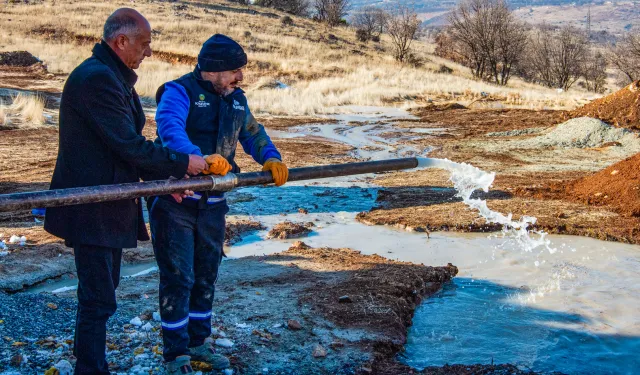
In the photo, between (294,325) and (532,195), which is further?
(532,195)

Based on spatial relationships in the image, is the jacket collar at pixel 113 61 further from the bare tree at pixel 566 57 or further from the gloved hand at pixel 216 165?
the bare tree at pixel 566 57

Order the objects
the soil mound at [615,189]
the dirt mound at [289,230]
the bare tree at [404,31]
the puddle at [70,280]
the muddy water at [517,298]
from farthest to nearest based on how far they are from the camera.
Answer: the bare tree at [404,31] → the soil mound at [615,189] → the dirt mound at [289,230] → the puddle at [70,280] → the muddy water at [517,298]

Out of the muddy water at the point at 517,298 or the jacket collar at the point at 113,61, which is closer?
the jacket collar at the point at 113,61

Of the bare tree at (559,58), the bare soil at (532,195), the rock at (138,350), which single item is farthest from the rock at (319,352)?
the bare tree at (559,58)

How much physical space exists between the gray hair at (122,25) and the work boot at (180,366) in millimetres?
1681

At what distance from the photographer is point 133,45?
3.26 metres

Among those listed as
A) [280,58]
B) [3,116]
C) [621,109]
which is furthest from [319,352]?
[280,58]

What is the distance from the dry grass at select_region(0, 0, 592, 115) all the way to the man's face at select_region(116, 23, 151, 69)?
2032 centimetres

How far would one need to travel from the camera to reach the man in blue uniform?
139 inches

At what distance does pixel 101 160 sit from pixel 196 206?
609 mm

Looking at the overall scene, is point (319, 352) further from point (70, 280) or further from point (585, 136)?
point (585, 136)

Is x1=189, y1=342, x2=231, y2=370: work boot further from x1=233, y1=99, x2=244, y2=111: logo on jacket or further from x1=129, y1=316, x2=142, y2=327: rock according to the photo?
x1=233, y1=99, x2=244, y2=111: logo on jacket

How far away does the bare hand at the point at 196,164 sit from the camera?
3.33 m

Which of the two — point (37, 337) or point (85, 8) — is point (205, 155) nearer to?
point (37, 337)
